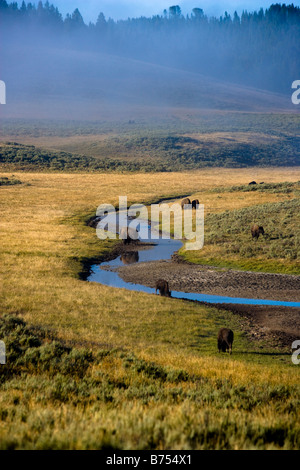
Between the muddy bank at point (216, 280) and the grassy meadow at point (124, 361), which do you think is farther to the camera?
the muddy bank at point (216, 280)

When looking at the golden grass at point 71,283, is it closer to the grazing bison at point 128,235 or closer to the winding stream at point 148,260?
the winding stream at point 148,260

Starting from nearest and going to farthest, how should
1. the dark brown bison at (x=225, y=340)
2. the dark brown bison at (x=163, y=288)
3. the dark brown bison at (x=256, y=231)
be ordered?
1. the dark brown bison at (x=225, y=340)
2. the dark brown bison at (x=163, y=288)
3. the dark brown bison at (x=256, y=231)

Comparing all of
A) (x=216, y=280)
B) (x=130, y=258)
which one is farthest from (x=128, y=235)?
(x=216, y=280)

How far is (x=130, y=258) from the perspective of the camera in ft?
116

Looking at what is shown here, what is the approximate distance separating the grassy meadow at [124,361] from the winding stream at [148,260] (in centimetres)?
170

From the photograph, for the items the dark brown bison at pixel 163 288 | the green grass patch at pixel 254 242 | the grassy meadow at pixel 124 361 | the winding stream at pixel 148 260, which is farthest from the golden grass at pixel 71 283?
the green grass patch at pixel 254 242

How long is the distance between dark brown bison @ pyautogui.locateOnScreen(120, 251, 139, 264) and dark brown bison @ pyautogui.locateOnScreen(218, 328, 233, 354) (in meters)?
17.5

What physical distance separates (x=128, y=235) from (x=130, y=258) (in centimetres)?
580

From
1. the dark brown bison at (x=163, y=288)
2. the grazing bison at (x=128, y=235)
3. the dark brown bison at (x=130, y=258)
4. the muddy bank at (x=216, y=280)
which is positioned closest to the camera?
the dark brown bison at (x=163, y=288)

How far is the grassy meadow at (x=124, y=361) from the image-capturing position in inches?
242

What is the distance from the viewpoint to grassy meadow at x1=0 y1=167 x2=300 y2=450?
20.1 feet
